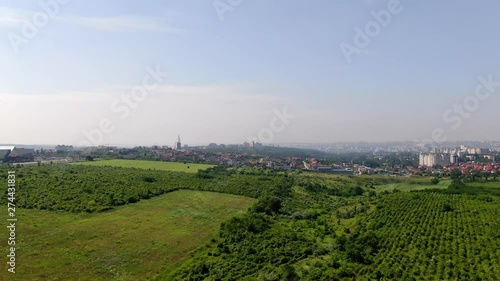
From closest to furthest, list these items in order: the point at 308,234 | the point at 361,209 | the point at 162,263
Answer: the point at 162,263 < the point at 308,234 < the point at 361,209

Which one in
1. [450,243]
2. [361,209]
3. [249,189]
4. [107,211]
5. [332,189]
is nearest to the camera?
[450,243]

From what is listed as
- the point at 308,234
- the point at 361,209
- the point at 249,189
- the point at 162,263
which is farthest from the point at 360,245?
the point at 249,189

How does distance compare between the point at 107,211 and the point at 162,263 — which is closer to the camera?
the point at 162,263

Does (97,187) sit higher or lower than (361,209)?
higher

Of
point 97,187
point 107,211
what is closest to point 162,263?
point 107,211

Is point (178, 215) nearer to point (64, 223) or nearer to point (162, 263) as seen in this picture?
point (64, 223)

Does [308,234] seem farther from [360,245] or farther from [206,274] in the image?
[206,274]
